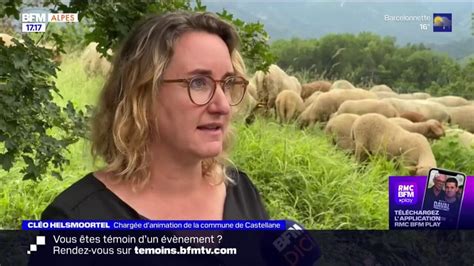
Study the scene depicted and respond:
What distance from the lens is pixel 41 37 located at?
1396 mm

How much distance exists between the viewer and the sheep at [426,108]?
1.79 m

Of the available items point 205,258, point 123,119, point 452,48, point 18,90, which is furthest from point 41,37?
point 452,48

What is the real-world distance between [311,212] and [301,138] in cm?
26

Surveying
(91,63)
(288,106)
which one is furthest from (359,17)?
(91,63)

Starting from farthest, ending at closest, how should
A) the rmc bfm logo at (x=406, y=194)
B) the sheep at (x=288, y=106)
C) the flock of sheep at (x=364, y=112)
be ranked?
the sheep at (x=288, y=106), the flock of sheep at (x=364, y=112), the rmc bfm logo at (x=406, y=194)

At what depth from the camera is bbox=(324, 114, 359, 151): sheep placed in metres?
1.96

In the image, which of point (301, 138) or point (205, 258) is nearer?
point (205, 258)

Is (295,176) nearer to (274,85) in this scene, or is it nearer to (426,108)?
(274,85)

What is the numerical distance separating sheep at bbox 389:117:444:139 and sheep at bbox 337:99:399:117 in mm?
52

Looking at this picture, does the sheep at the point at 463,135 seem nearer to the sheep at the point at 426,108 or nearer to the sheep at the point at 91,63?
the sheep at the point at 426,108

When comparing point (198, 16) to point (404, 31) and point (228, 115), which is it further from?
point (404, 31)

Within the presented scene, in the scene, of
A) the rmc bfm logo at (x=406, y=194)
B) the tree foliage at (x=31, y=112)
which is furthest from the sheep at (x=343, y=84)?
the tree foliage at (x=31, y=112)

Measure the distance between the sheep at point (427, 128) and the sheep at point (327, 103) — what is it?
121 mm

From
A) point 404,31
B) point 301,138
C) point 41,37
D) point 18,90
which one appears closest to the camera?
point 18,90
